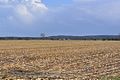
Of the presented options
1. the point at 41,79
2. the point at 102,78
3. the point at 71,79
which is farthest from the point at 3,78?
the point at 102,78

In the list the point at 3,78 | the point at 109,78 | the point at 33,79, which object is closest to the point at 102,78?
the point at 109,78

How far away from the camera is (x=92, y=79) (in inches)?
901

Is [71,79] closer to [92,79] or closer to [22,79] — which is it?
[92,79]

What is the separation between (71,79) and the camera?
76.0 ft

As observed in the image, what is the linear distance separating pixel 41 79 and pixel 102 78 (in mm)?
3431

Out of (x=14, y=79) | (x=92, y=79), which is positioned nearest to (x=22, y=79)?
(x=14, y=79)

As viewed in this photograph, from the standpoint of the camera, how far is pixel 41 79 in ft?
74.5

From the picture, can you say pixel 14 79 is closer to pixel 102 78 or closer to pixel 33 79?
pixel 33 79

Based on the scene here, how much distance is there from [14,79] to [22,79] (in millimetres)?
461

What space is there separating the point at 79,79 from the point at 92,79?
72 centimetres

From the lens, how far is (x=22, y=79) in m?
22.7

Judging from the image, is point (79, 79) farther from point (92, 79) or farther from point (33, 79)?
point (33, 79)

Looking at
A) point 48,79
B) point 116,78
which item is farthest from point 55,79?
point 116,78

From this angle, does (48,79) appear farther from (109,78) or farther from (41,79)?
(109,78)
